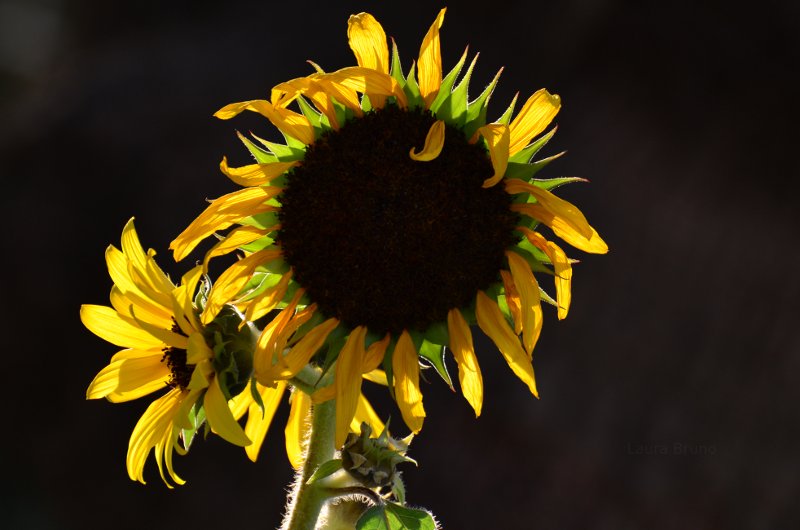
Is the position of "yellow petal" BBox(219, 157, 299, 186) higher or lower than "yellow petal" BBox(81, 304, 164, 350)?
higher

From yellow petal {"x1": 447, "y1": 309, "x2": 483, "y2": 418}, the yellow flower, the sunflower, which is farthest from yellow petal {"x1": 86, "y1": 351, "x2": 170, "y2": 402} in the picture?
yellow petal {"x1": 447, "y1": 309, "x2": 483, "y2": 418}

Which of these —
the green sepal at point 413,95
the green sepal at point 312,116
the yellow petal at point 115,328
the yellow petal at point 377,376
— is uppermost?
the green sepal at point 413,95

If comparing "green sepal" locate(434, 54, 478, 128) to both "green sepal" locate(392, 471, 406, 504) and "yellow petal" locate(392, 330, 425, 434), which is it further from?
"green sepal" locate(392, 471, 406, 504)

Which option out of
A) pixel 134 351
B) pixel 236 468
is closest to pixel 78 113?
pixel 236 468

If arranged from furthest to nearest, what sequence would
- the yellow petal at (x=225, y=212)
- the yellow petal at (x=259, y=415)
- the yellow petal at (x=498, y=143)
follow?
the yellow petal at (x=259, y=415), the yellow petal at (x=225, y=212), the yellow petal at (x=498, y=143)

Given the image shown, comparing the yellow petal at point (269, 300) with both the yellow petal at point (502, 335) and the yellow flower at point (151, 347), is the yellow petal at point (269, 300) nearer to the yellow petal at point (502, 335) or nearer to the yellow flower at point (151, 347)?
the yellow flower at point (151, 347)

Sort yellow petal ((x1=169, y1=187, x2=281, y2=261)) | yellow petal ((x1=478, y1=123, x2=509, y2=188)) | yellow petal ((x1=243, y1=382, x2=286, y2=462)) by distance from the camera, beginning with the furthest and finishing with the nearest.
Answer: yellow petal ((x1=243, y1=382, x2=286, y2=462)), yellow petal ((x1=169, y1=187, x2=281, y2=261)), yellow petal ((x1=478, y1=123, x2=509, y2=188))

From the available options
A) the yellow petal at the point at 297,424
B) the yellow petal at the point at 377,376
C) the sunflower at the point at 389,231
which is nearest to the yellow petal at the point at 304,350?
the sunflower at the point at 389,231
